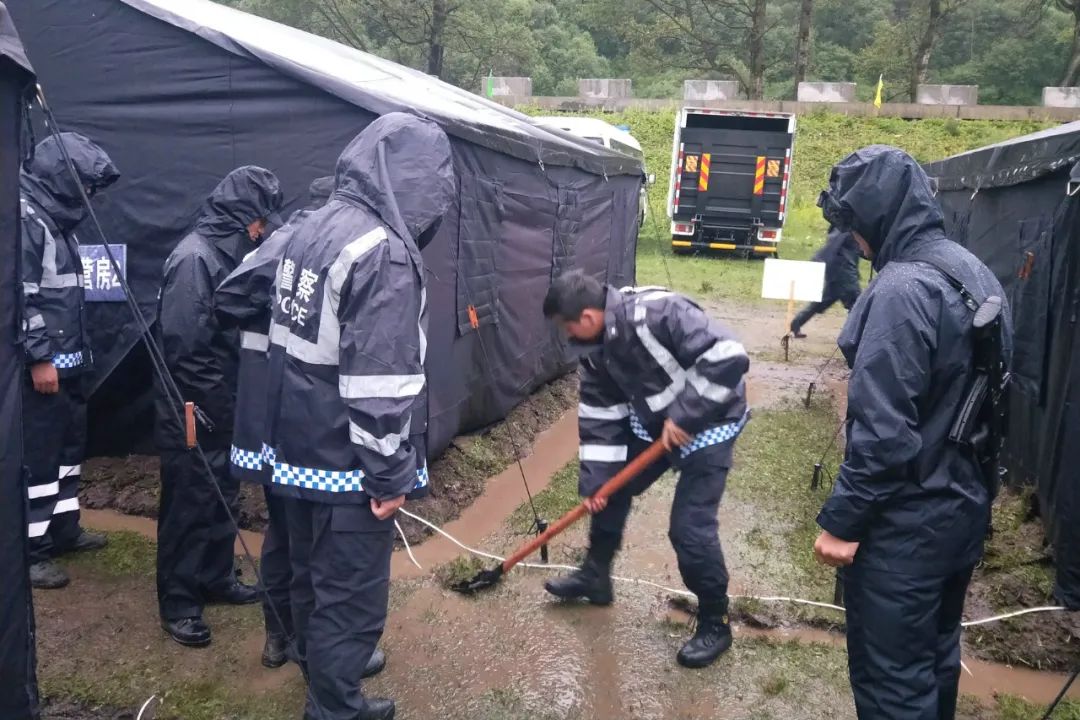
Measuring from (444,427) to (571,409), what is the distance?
2.41 metres

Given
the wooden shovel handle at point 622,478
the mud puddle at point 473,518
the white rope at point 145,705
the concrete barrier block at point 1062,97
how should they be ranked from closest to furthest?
the white rope at point 145,705, the wooden shovel handle at point 622,478, the mud puddle at point 473,518, the concrete barrier block at point 1062,97

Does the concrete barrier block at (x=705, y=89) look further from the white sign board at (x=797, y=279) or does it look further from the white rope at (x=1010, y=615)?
the white rope at (x=1010, y=615)

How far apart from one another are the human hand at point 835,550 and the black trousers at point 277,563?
190cm

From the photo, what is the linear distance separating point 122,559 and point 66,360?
104 centimetres

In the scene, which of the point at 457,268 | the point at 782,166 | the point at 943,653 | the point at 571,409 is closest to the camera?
the point at 943,653

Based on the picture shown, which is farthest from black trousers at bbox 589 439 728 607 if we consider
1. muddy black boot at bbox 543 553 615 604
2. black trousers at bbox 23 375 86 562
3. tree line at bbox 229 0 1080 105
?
tree line at bbox 229 0 1080 105

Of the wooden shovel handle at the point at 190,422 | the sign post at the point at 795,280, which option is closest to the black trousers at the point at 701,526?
the wooden shovel handle at the point at 190,422

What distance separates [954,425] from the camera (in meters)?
2.15

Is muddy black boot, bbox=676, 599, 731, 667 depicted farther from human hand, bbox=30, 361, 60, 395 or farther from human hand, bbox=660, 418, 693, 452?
human hand, bbox=30, 361, 60, 395

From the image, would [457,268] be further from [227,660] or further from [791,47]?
[791,47]

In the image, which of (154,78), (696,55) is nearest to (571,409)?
(154,78)

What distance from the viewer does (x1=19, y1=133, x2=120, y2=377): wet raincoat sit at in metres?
3.45

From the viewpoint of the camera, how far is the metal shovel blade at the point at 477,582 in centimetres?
376

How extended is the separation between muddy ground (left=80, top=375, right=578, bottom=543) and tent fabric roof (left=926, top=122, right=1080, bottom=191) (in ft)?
11.2
